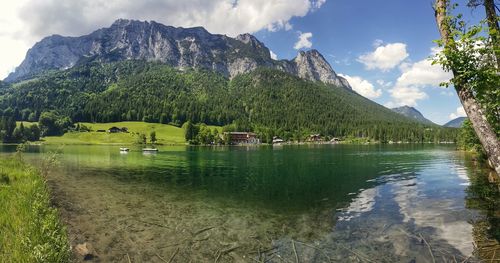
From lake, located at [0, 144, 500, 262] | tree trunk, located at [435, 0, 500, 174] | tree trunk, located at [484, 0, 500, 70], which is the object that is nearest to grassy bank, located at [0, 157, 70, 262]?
lake, located at [0, 144, 500, 262]

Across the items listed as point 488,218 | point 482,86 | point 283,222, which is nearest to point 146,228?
point 283,222

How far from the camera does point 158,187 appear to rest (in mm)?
45062

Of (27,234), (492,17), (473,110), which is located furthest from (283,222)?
(492,17)

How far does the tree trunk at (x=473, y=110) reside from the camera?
11016 mm

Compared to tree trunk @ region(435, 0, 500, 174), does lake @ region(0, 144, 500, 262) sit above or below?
below

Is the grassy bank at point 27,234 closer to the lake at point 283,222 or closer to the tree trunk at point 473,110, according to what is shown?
the lake at point 283,222

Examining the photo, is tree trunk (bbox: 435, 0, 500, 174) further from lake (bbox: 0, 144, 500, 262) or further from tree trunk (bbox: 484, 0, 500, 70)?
lake (bbox: 0, 144, 500, 262)

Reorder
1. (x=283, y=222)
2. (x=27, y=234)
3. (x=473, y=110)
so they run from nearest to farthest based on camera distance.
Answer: (x=473, y=110) < (x=27, y=234) < (x=283, y=222)

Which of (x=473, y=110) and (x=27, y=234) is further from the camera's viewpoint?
(x=27, y=234)

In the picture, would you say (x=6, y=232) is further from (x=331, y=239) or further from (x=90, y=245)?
(x=331, y=239)

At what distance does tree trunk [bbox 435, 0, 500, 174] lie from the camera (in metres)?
11.0

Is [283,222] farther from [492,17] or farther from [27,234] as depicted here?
[492,17]

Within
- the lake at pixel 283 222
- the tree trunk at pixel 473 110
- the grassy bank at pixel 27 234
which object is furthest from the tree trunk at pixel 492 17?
the grassy bank at pixel 27 234

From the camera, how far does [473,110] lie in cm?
1152
